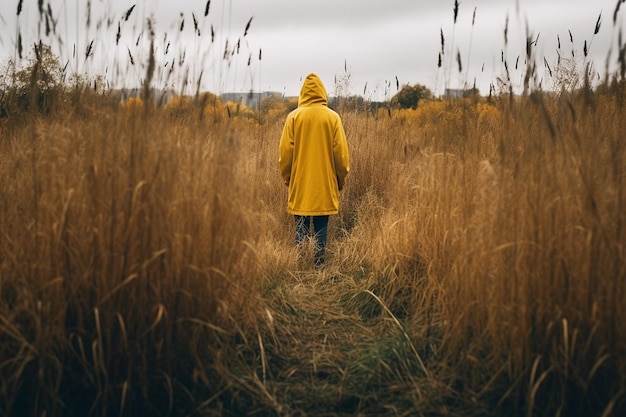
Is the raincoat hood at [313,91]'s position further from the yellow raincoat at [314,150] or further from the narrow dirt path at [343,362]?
the narrow dirt path at [343,362]

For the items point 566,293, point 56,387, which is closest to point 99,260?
point 56,387

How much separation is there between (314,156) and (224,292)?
2621 mm

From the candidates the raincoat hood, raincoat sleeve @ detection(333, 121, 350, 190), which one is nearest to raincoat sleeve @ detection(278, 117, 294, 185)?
the raincoat hood

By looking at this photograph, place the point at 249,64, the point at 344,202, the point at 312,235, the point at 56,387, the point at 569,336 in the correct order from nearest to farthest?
the point at 56,387
the point at 569,336
the point at 249,64
the point at 312,235
the point at 344,202

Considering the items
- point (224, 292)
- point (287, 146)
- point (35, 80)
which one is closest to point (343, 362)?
point (224, 292)

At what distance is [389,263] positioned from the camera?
11.5 feet

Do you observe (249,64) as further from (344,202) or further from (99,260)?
(344,202)

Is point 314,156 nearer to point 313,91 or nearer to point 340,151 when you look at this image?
point 340,151

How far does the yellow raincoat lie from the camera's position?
467 cm

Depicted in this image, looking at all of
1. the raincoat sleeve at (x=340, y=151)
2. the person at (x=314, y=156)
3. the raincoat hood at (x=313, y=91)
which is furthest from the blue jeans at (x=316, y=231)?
Result: the raincoat hood at (x=313, y=91)

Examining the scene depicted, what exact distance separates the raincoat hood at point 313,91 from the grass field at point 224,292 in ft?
7.24

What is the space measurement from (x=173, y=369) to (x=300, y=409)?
1.71 feet

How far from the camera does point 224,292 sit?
221 centimetres

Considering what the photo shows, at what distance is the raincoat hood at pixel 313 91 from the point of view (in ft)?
15.5
